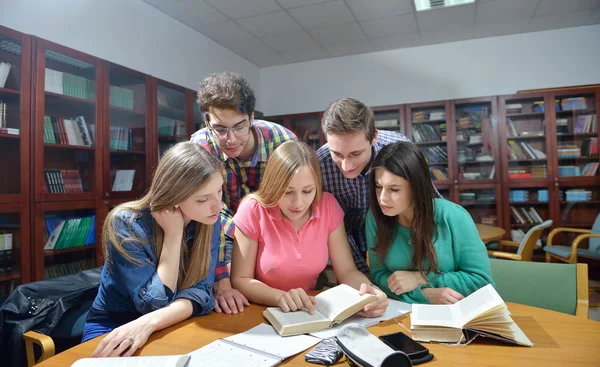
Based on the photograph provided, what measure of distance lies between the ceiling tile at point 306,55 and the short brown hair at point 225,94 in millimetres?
3849

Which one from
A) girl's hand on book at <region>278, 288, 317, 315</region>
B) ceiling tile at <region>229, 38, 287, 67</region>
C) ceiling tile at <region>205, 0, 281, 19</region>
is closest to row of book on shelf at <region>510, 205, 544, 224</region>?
ceiling tile at <region>205, 0, 281, 19</region>

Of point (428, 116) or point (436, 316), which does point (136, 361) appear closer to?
point (436, 316)

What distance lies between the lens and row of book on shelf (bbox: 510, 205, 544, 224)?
449cm

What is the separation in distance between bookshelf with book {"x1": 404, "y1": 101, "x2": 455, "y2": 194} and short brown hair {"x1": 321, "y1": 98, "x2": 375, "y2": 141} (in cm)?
344

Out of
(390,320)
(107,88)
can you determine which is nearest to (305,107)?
(107,88)

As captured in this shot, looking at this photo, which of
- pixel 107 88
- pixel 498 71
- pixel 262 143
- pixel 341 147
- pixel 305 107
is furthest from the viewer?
pixel 305 107

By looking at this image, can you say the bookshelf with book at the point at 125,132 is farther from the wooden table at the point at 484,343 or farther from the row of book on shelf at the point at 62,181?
the wooden table at the point at 484,343

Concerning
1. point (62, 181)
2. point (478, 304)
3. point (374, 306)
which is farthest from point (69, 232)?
point (478, 304)

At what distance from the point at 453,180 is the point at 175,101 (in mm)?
3353

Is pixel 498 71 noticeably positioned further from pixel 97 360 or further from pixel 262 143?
pixel 97 360

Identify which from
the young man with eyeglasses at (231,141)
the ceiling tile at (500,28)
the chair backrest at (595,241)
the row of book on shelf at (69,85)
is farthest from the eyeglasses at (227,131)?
the ceiling tile at (500,28)

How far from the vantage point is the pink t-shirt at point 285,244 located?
4.77 feet

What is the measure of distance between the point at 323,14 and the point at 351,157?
9.82ft

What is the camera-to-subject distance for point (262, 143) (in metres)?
1.82
